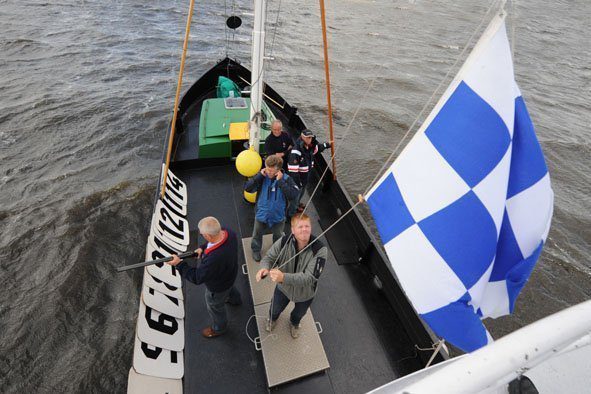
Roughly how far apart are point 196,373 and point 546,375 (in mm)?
3140

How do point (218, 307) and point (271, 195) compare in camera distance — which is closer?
point (218, 307)

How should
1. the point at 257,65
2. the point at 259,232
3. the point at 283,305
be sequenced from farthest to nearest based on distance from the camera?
the point at 259,232, the point at 257,65, the point at 283,305

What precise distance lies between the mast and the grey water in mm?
1613

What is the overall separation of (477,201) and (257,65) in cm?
324

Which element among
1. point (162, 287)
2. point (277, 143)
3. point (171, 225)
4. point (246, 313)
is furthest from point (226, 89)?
point (246, 313)

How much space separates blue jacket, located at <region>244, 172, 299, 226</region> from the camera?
3959 millimetres

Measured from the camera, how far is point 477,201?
2117 millimetres

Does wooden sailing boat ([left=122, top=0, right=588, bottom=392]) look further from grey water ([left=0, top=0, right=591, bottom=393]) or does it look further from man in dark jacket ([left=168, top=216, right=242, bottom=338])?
grey water ([left=0, top=0, right=591, bottom=393])

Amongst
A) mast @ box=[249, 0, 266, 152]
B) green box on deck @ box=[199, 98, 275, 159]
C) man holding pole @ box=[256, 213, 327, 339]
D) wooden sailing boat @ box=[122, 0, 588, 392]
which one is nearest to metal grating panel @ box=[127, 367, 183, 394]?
wooden sailing boat @ box=[122, 0, 588, 392]

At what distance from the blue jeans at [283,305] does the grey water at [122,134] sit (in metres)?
2.30

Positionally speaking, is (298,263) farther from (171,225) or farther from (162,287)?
(171,225)

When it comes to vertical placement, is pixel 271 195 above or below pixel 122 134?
above

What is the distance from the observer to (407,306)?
12.2 ft

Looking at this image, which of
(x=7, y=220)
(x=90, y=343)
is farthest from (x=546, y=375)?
(x=7, y=220)
